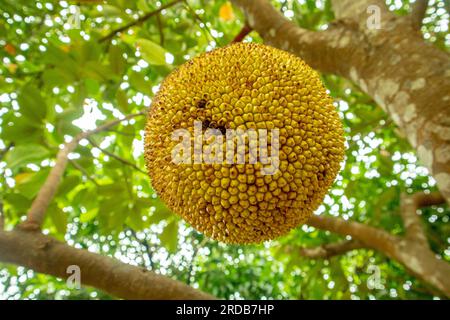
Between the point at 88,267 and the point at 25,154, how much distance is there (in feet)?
2.27

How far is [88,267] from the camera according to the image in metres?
1.33

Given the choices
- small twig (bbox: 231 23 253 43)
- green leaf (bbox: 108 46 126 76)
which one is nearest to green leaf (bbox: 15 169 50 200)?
green leaf (bbox: 108 46 126 76)

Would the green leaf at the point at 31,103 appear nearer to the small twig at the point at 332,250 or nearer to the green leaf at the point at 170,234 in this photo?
the green leaf at the point at 170,234

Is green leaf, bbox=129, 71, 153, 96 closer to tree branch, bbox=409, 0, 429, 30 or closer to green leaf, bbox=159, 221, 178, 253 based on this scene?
green leaf, bbox=159, 221, 178, 253

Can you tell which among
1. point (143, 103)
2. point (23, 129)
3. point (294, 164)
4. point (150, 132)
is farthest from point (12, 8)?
point (294, 164)

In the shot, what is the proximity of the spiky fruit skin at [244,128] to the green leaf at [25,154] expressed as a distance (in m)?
0.80

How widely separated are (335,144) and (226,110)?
32 cm

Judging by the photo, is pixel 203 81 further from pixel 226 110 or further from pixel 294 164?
pixel 294 164

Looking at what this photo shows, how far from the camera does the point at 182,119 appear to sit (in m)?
1.10

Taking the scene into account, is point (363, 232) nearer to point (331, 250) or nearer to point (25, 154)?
point (331, 250)

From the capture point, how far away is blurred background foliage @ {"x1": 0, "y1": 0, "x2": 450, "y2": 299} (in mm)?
1935

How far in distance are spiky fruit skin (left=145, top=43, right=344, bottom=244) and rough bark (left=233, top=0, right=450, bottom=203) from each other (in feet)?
0.88

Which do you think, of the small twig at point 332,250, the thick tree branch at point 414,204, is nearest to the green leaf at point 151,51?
the thick tree branch at point 414,204

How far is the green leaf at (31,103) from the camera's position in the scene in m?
1.69
